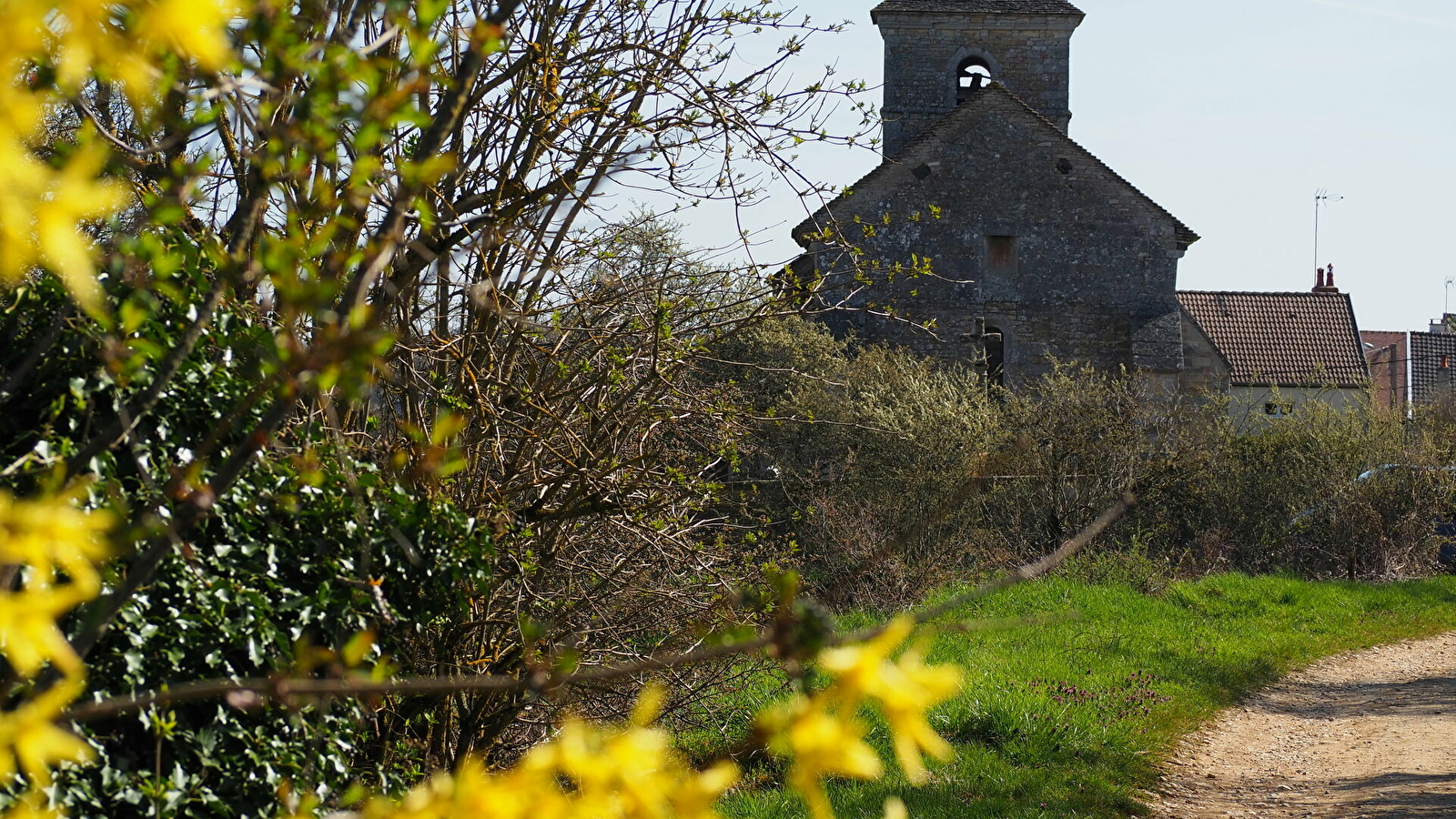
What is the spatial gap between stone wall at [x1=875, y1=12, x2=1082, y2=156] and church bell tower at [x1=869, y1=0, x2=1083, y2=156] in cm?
2

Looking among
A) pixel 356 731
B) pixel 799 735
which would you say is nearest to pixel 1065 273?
pixel 356 731

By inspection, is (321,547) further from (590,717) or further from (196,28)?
(196,28)

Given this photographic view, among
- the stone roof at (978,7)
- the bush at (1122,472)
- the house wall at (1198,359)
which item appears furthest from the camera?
the stone roof at (978,7)

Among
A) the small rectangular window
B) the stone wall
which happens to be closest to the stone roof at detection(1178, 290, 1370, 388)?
the stone wall

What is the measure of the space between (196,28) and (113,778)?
2674 mm

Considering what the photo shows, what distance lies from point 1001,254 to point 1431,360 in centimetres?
3039

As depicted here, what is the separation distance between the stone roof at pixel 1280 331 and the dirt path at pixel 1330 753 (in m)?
26.6

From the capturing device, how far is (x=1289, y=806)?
738 cm

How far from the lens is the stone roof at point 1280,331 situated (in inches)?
1416

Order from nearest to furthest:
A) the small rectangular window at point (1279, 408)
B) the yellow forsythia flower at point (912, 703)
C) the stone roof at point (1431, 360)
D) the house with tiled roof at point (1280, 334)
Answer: the yellow forsythia flower at point (912, 703) < the small rectangular window at point (1279, 408) < the house with tiled roof at point (1280, 334) < the stone roof at point (1431, 360)

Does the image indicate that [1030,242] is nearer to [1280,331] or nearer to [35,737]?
[1280,331]

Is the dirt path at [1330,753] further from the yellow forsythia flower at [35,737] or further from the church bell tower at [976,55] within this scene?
the church bell tower at [976,55]

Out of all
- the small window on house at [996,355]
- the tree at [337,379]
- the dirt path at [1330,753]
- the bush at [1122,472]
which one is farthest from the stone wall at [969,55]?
the tree at [337,379]

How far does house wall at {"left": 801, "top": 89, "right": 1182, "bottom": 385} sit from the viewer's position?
2578cm
